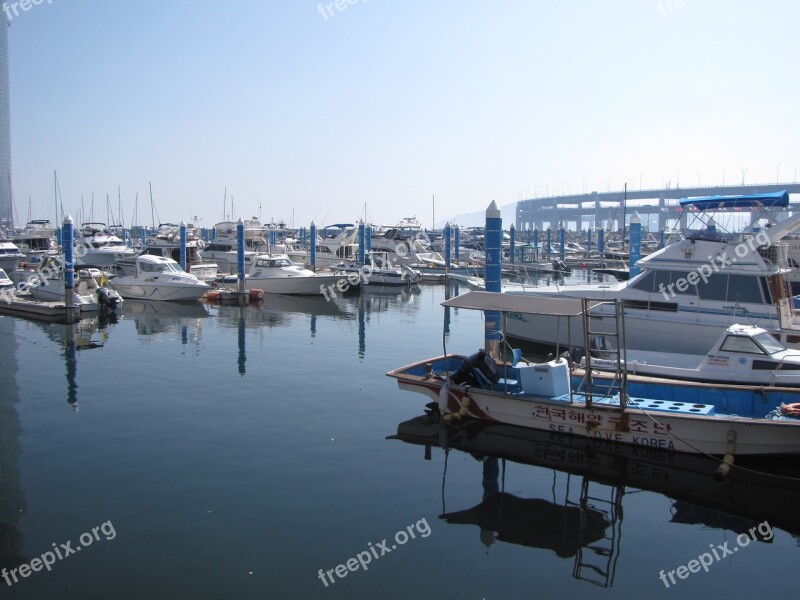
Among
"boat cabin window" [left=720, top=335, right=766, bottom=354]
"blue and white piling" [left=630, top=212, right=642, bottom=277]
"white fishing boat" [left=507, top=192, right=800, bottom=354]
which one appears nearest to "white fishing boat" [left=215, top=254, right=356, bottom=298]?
"blue and white piling" [left=630, top=212, right=642, bottom=277]

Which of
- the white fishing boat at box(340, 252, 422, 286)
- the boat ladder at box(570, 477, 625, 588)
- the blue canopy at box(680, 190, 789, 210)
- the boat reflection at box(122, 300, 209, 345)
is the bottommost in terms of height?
the boat ladder at box(570, 477, 625, 588)

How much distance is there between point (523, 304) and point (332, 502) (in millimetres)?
5835

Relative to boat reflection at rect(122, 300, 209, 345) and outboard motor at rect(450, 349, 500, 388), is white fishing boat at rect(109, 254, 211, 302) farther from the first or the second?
outboard motor at rect(450, 349, 500, 388)

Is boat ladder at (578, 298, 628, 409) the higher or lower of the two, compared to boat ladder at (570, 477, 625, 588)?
higher

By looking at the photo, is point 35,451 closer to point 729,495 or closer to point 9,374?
point 9,374

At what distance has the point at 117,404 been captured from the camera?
15.9 meters

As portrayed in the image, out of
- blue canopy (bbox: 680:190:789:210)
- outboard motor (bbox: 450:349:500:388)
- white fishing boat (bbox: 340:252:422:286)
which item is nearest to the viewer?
outboard motor (bbox: 450:349:500:388)

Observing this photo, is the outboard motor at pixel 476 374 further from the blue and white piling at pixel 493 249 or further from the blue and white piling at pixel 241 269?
the blue and white piling at pixel 241 269

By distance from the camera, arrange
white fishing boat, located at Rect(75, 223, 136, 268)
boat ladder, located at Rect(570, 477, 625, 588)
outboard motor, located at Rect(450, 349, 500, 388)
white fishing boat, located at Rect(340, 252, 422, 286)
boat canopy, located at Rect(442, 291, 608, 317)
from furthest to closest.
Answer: white fishing boat, located at Rect(75, 223, 136, 268)
white fishing boat, located at Rect(340, 252, 422, 286)
outboard motor, located at Rect(450, 349, 500, 388)
boat canopy, located at Rect(442, 291, 608, 317)
boat ladder, located at Rect(570, 477, 625, 588)

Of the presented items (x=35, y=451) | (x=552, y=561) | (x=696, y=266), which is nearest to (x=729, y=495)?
(x=552, y=561)

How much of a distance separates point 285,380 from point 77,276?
2074 centimetres

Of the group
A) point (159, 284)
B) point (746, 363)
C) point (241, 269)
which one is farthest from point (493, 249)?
point (159, 284)

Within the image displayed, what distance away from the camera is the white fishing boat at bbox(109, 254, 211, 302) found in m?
36.3

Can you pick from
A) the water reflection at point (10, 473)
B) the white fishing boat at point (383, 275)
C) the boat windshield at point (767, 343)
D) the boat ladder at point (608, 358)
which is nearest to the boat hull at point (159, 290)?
the white fishing boat at point (383, 275)
